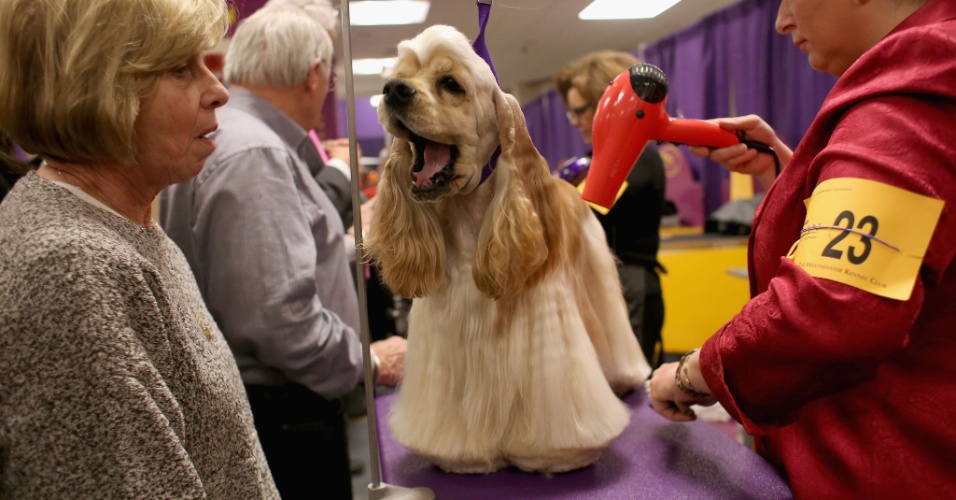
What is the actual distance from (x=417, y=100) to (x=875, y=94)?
0.55 meters

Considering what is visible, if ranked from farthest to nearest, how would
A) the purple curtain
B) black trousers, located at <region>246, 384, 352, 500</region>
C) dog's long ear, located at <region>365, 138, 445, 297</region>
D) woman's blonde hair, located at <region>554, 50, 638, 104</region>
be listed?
black trousers, located at <region>246, 384, 352, 500</region> < the purple curtain < woman's blonde hair, located at <region>554, 50, 638, 104</region> < dog's long ear, located at <region>365, 138, 445, 297</region>

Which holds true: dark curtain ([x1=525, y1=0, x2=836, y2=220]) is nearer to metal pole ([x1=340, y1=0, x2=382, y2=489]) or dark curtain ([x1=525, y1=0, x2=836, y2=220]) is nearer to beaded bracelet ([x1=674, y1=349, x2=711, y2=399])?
metal pole ([x1=340, y1=0, x2=382, y2=489])

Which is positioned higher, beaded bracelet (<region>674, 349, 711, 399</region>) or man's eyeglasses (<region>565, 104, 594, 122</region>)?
man's eyeglasses (<region>565, 104, 594, 122</region>)

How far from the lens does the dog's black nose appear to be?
2.90 feet

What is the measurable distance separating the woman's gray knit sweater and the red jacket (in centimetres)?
69

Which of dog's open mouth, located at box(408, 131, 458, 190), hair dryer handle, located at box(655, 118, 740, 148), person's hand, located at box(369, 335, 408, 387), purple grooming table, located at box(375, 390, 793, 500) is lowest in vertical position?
purple grooming table, located at box(375, 390, 793, 500)

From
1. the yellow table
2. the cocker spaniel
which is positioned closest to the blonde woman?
the cocker spaniel

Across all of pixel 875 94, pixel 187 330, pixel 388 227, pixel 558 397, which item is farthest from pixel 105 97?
pixel 875 94

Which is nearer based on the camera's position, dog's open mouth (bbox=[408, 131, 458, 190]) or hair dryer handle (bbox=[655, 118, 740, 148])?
dog's open mouth (bbox=[408, 131, 458, 190])

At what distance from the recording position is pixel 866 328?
2.23 feet

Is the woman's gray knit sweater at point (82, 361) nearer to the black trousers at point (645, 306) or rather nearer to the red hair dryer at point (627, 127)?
the red hair dryer at point (627, 127)

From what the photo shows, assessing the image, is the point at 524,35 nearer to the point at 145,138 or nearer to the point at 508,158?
the point at 508,158

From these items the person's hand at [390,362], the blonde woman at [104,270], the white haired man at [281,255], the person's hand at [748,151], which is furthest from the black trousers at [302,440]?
the person's hand at [748,151]

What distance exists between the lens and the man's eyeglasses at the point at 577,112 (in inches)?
60.8
